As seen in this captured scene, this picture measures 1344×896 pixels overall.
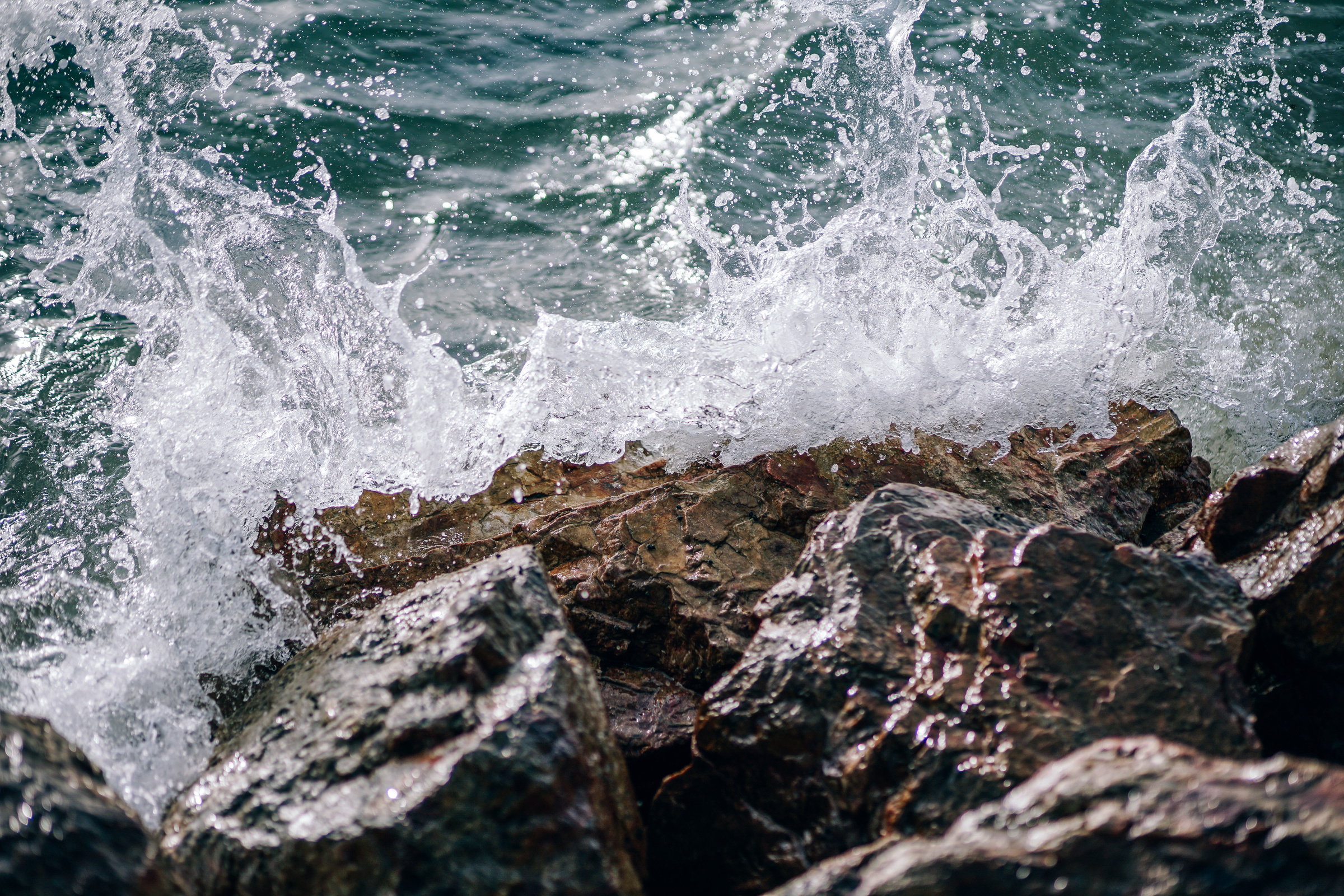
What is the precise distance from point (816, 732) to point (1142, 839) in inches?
29.9

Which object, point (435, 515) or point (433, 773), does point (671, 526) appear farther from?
point (433, 773)

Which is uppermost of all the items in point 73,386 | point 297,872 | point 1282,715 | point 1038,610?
point 1038,610

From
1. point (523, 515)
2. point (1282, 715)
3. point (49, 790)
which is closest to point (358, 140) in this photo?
point (523, 515)

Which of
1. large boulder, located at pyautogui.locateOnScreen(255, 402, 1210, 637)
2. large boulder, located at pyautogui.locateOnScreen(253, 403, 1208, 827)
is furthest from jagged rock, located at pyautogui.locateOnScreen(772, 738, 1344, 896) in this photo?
large boulder, located at pyautogui.locateOnScreen(255, 402, 1210, 637)

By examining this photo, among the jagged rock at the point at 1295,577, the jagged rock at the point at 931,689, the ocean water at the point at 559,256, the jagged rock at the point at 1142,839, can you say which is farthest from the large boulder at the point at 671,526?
the jagged rock at the point at 1142,839

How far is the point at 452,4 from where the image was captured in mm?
6352

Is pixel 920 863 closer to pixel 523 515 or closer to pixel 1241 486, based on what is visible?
pixel 1241 486

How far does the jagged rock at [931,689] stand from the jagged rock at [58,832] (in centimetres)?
107

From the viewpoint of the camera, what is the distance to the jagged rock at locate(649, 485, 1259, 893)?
1.85 metres

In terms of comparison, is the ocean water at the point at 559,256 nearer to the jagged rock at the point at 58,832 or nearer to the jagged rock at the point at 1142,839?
the jagged rock at the point at 58,832

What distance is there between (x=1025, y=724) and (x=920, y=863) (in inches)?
21.4

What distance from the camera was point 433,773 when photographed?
175cm

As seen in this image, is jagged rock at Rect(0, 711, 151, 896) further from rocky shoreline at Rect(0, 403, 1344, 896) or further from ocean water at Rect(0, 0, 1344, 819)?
ocean water at Rect(0, 0, 1344, 819)

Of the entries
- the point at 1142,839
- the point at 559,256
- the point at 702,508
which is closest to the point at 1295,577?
the point at 1142,839
